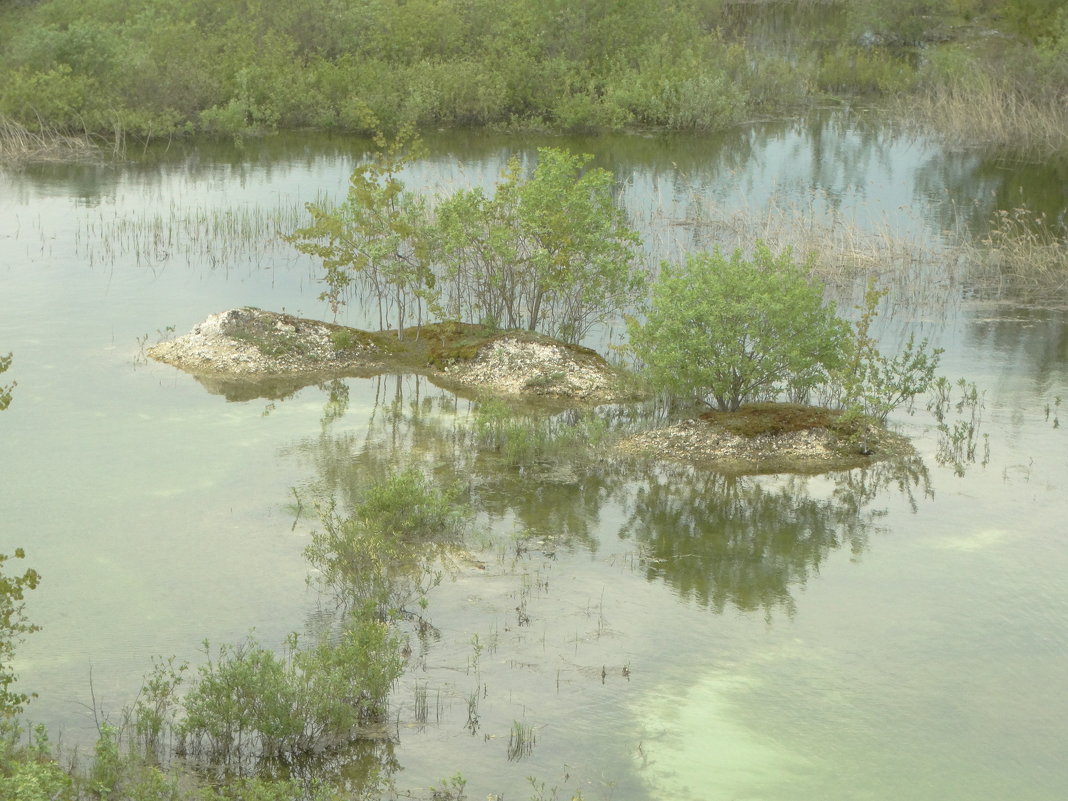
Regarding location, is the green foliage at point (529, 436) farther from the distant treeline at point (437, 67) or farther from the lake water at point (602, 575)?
the distant treeline at point (437, 67)

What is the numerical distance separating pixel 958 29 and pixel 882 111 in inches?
525

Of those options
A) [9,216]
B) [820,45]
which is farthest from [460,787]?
[820,45]

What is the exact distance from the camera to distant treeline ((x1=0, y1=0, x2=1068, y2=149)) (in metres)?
33.6

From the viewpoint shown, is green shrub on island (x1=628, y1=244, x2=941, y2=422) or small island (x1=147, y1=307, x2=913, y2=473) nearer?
small island (x1=147, y1=307, x2=913, y2=473)

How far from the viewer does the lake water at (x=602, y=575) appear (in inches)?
354

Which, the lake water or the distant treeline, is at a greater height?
the distant treeline

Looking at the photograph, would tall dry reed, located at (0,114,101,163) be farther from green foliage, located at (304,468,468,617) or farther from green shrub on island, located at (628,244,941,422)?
green foliage, located at (304,468,468,617)

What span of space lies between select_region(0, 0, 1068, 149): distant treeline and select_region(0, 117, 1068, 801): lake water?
14.7 m

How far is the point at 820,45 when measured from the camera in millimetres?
47969

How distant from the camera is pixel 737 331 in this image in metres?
14.5

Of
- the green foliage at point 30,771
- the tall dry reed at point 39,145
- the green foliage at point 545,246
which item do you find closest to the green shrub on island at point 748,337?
the green foliage at point 545,246

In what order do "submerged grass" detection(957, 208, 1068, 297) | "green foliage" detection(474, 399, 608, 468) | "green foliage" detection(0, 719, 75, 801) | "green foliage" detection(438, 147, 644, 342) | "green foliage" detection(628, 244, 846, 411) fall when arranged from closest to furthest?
1. "green foliage" detection(0, 719, 75, 801)
2. "green foliage" detection(474, 399, 608, 468)
3. "green foliage" detection(628, 244, 846, 411)
4. "green foliage" detection(438, 147, 644, 342)
5. "submerged grass" detection(957, 208, 1068, 297)

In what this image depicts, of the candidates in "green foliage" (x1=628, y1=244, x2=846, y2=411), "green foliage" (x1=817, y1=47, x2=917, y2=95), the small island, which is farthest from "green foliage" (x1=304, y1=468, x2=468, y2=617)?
"green foliage" (x1=817, y1=47, x2=917, y2=95)

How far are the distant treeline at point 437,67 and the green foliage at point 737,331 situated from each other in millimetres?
20357
